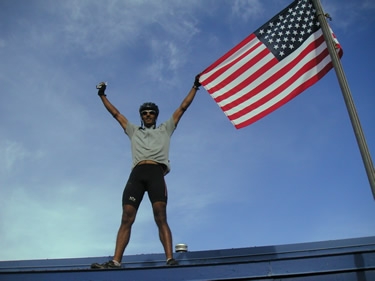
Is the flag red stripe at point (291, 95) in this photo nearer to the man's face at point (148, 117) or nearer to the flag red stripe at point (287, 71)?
the flag red stripe at point (287, 71)

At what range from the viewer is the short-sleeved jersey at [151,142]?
4.83 metres

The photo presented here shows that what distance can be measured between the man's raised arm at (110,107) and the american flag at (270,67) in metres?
1.29

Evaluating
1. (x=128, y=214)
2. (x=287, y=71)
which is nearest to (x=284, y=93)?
(x=287, y=71)

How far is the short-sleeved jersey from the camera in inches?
190

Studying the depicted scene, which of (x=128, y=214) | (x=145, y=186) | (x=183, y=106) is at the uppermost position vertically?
(x=183, y=106)

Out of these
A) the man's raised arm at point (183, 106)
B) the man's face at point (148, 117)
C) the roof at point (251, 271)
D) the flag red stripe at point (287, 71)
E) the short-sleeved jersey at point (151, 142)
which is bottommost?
the roof at point (251, 271)

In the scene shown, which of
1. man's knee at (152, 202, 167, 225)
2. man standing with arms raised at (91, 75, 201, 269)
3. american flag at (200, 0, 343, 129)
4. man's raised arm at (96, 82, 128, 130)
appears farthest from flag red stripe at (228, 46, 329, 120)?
→ man's knee at (152, 202, 167, 225)

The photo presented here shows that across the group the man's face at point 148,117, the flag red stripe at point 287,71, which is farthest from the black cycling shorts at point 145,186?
the flag red stripe at point 287,71

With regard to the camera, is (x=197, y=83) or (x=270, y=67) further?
(x=197, y=83)

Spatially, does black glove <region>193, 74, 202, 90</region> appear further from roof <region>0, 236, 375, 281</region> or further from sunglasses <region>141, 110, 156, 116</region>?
roof <region>0, 236, 375, 281</region>

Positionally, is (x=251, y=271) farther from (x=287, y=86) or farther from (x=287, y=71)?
(x=287, y=71)

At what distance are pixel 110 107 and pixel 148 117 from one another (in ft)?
2.03

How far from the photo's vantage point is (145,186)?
4668 millimetres

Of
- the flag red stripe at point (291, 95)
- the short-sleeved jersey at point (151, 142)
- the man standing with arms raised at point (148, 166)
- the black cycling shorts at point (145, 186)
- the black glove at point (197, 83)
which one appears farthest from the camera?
the black glove at point (197, 83)
